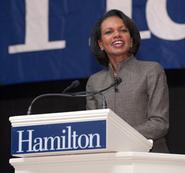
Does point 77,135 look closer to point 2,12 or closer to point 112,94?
point 112,94

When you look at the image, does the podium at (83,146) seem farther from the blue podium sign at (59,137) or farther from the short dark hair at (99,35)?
the short dark hair at (99,35)

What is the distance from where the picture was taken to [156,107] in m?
1.97

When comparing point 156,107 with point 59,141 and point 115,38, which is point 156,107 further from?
point 59,141

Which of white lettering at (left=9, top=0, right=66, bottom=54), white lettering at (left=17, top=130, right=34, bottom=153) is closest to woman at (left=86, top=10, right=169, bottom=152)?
white lettering at (left=17, top=130, right=34, bottom=153)

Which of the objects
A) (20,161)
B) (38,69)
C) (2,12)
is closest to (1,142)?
(38,69)

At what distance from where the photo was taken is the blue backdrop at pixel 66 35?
258 centimetres

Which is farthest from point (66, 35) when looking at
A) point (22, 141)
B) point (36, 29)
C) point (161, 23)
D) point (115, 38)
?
point (22, 141)

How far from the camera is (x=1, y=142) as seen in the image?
3186 millimetres

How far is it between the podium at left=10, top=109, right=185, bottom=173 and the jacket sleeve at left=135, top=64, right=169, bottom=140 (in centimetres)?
26

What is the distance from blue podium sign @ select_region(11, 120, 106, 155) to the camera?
144 cm

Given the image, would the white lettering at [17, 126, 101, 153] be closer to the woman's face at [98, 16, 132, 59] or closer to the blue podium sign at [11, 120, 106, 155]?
the blue podium sign at [11, 120, 106, 155]

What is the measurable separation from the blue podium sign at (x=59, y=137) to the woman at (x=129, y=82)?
0.37 m

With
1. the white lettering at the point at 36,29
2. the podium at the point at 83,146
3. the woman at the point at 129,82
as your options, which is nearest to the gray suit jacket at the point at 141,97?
the woman at the point at 129,82

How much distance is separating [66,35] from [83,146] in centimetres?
147
